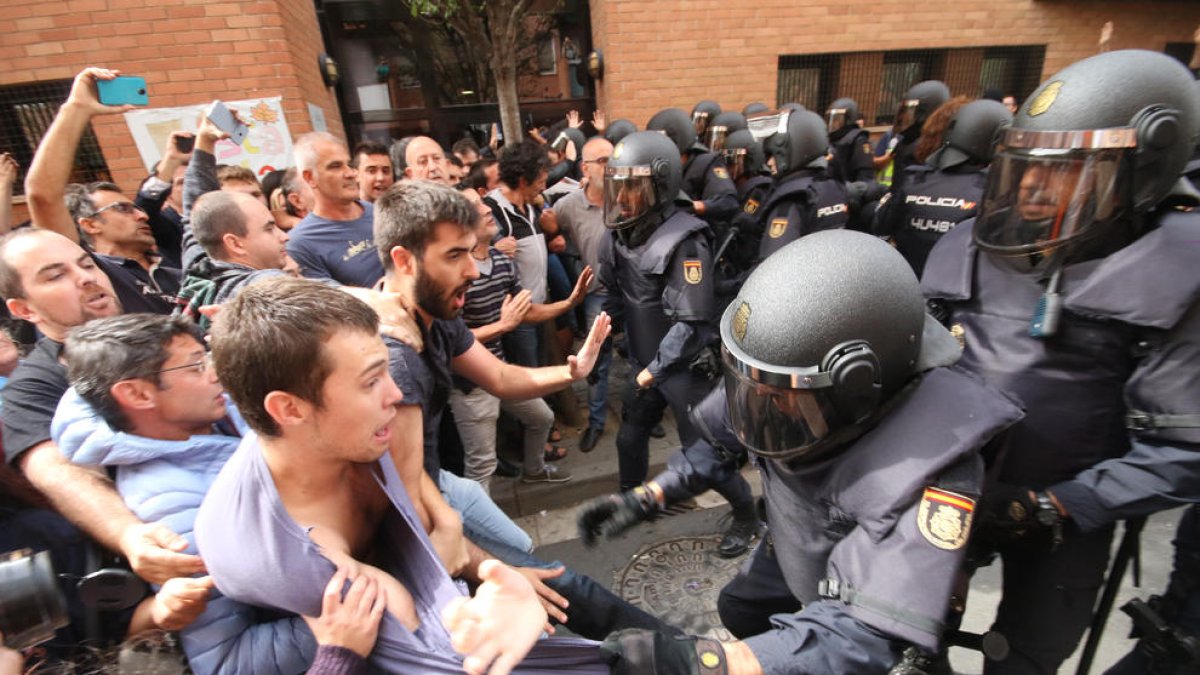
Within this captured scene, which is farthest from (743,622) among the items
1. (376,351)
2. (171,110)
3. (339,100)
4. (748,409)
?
(339,100)

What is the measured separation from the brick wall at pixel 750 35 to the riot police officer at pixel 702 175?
10.3ft

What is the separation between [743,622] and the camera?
6.32 ft

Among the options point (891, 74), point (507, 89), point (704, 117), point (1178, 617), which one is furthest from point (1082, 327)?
point (891, 74)

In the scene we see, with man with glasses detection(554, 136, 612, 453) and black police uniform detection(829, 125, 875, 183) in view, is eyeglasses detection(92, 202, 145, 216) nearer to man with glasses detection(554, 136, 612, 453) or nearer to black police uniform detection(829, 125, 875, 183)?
man with glasses detection(554, 136, 612, 453)

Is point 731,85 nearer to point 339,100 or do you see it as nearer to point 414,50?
point 414,50

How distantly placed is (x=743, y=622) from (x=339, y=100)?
929cm

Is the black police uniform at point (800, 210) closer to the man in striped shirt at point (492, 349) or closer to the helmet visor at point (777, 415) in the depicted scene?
the man in striped shirt at point (492, 349)

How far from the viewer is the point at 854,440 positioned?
1.36 meters

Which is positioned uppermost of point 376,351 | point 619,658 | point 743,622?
point 376,351

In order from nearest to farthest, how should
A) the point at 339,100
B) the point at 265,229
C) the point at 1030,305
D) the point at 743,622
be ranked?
the point at 1030,305
the point at 743,622
the point at 265,229
the point at 339,100

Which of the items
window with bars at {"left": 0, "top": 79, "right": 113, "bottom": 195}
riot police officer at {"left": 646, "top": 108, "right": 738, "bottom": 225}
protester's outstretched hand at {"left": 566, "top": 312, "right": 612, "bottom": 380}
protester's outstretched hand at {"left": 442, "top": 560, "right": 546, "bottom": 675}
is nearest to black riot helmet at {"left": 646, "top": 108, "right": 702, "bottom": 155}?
riot police officer at {"left": 646, "top": 108, "right": 738, "bottom": 225}

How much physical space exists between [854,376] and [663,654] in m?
0.74

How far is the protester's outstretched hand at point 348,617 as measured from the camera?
1116 mm

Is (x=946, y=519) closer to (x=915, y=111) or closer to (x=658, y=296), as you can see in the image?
(x=658, y=296)
